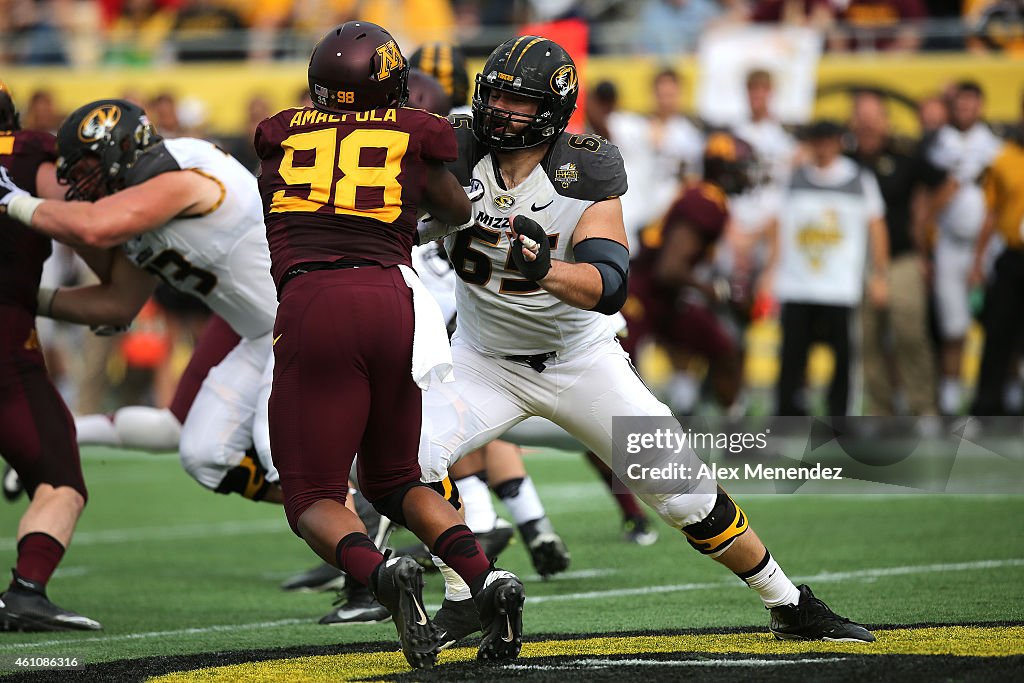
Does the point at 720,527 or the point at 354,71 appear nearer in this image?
the point at 354,71

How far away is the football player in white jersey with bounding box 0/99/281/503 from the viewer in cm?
505

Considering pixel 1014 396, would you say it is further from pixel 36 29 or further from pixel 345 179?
pixel 36 29

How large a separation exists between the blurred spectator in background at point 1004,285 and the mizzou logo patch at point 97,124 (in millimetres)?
6720

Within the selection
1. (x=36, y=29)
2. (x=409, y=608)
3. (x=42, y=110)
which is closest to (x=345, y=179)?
(x=409, y=608)

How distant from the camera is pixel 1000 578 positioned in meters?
5.71

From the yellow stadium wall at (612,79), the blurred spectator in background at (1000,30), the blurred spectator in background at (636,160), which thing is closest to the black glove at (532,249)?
the blurred spectator in background at (636,160)

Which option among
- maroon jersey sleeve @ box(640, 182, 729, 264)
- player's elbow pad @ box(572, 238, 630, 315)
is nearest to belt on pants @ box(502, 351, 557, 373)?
player's elbow pad @ box(572, 238, 630, 315)

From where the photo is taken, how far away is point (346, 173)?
13.7 ft

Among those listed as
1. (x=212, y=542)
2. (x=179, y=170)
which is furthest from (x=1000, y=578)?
(x=212, y=542)

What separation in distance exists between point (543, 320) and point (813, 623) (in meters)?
1.26

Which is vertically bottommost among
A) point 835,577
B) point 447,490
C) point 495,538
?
point 835,577

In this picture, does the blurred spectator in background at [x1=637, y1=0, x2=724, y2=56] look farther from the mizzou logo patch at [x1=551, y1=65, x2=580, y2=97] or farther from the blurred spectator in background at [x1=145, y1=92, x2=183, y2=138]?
the mizzou logo patch at [x1=551, y1=65, x2=580, y2=97]

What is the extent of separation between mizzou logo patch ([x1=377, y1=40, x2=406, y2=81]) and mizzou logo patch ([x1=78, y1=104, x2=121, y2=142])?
4.74 feet

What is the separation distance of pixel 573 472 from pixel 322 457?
6.18 meters
